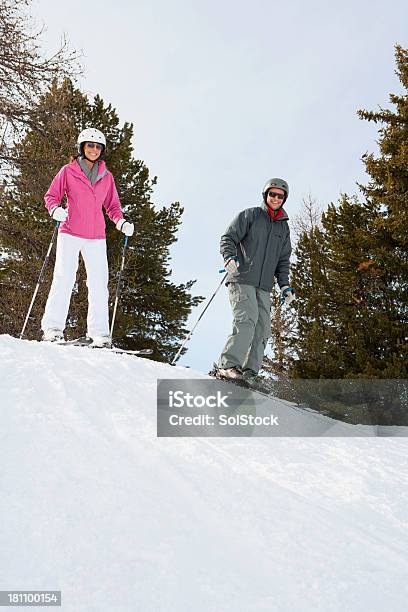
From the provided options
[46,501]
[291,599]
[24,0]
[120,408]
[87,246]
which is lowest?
[291,599]

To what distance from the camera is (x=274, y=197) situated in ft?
16.2

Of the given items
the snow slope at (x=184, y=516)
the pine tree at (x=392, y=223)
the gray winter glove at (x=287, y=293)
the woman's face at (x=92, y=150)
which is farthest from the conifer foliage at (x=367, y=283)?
the snow slope at (x=184, y=516)

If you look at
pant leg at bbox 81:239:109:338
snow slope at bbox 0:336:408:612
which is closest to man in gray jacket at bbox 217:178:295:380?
snow slope at bbox 0:336:408:612

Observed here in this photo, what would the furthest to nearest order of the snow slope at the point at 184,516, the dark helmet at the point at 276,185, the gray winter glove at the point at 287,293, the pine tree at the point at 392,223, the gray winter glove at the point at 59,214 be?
the pine tree at the point at 392,223 < the gray winter glove at the point at 59,214 < the gray winter glove at the point at 287,293 < the dark helmet at the point at 276,185 < the snow slope at the point at 184,516

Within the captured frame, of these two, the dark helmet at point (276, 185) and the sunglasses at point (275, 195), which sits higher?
the dark helmet at point (276, 185)

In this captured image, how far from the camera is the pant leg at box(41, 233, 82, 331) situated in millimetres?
5590

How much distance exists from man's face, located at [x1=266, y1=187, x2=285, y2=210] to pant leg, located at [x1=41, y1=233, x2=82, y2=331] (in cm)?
204

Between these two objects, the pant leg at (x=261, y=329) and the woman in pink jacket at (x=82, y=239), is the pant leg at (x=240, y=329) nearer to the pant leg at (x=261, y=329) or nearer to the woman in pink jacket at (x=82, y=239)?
the pant leg at (x=261, y=329)

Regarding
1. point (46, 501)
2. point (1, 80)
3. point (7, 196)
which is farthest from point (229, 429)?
point (7, 196)

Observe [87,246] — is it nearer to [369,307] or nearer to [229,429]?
[229,429]

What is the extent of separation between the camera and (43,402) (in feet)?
9.84

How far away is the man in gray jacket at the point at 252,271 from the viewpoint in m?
4.54

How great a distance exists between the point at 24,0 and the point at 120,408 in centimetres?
883

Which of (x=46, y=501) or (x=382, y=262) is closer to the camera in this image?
(x=46, y=501)
